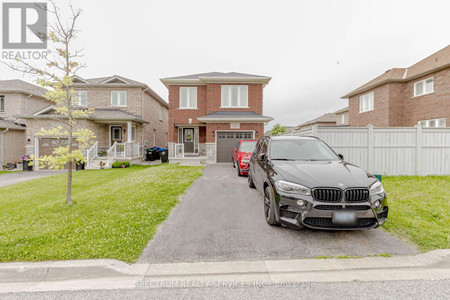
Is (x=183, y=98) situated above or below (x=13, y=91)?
below

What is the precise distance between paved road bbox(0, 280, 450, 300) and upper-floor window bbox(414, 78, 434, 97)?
16.6 metres

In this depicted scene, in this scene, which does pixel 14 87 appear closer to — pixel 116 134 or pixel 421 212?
pixel 116 134

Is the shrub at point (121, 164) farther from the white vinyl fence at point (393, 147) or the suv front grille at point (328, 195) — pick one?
the suv front grille at point (328, 195)

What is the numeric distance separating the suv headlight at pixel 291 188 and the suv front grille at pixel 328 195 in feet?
0.43

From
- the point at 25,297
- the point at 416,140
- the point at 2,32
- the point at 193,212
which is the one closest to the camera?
the point at 25,297

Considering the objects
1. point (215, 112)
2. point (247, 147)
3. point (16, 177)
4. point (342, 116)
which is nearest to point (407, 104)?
point (247, 147)

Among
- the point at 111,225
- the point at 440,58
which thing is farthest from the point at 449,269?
the point at 440,58

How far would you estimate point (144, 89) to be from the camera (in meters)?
17.0

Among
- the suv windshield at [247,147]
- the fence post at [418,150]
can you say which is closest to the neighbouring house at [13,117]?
the suv windshield at [247,147]

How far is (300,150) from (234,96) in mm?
10891

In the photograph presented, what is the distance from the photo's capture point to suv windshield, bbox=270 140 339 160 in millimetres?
4512

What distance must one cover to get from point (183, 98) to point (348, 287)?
14957 millimetres

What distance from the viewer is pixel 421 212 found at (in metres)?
4.35

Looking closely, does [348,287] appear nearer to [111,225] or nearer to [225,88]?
[111,225]
